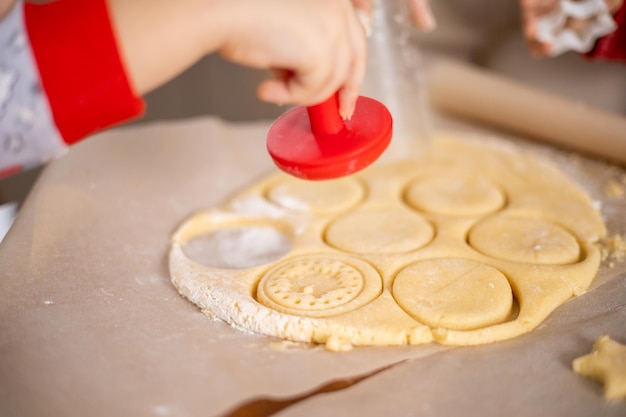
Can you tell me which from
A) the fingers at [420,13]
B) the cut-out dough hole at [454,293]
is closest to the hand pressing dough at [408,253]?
the cut-out dough hole at [454,293]

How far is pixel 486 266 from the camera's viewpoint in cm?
86

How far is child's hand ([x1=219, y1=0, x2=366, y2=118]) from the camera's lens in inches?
25.0

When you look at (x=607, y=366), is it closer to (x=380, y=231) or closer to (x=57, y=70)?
(x=380, y=231)

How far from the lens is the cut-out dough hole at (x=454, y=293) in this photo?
770 millimetres

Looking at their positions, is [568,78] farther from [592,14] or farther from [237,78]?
[237,78]

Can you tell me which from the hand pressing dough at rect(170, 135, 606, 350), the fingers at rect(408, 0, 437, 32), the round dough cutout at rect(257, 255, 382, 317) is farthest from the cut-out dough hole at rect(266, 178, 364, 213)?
the fingers at rect(408, 0, 437, 32)

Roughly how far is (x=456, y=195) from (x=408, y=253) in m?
0.19

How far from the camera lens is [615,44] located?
120 cm

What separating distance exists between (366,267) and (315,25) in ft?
1.17

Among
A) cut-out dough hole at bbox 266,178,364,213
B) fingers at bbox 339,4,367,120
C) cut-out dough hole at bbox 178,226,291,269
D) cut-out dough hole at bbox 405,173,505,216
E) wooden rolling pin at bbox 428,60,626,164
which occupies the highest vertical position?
fingers at bbox 339,4,367,120

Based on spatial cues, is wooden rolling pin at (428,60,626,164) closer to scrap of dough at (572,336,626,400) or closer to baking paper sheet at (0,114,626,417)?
baking paper sheet at (0,114,626,417)

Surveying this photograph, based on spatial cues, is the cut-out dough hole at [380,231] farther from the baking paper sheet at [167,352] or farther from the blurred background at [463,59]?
the blurred background at [463,59]

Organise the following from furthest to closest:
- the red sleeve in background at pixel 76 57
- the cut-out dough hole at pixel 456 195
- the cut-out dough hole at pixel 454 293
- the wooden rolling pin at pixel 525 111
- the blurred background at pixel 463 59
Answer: the blurred background at pixel 463 59, the wooden rolling pin at pixel 525 111, the cut-out dough hole at pixel 456 195, the cut-out dough hole at pixel 454 293, the red sleeve in background at pixel 76 57

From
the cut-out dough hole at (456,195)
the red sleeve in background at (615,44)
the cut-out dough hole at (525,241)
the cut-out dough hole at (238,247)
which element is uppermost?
the red sleeve in background at (615,44)
